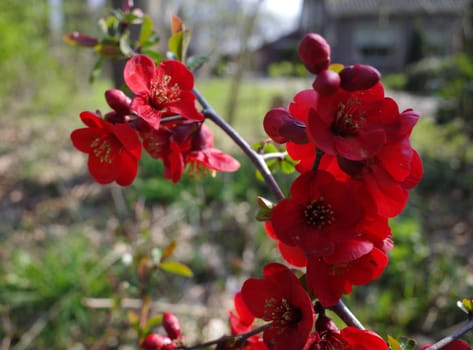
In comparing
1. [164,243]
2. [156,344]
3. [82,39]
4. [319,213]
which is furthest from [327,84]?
[164,243]

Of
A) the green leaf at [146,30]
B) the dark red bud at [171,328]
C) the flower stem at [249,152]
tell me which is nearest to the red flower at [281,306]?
the flower stem at [249,152]

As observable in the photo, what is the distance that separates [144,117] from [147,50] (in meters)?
0.29

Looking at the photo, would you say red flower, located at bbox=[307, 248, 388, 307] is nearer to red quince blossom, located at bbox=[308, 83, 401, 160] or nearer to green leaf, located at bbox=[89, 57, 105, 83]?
red quince blossom, located at bbox=[308, 83, 401, 160]

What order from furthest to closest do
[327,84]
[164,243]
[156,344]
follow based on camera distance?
[164,243] → [156,344] → [327,84]

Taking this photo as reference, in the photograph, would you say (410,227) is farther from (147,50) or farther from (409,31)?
(409,31)

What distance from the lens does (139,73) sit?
0.58 meters

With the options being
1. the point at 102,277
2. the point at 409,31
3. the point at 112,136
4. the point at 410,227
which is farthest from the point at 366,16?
the point at 112,136

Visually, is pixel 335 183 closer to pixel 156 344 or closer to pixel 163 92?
pixel 163 92

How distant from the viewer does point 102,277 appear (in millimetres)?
2258

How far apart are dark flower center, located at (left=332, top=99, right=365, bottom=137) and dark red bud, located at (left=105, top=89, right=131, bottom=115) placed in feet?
0.92

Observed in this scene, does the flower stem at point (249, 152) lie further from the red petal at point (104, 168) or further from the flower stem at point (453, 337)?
the flower stem at point (453, 337)

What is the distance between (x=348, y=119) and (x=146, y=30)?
47cm

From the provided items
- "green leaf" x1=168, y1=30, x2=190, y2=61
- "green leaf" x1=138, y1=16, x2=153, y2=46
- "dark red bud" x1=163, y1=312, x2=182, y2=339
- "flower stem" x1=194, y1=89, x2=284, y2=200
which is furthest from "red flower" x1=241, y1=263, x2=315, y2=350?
"green leaf" x1=138, y1=16, x2=153, y2=46

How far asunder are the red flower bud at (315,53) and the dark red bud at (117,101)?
0.25 m
